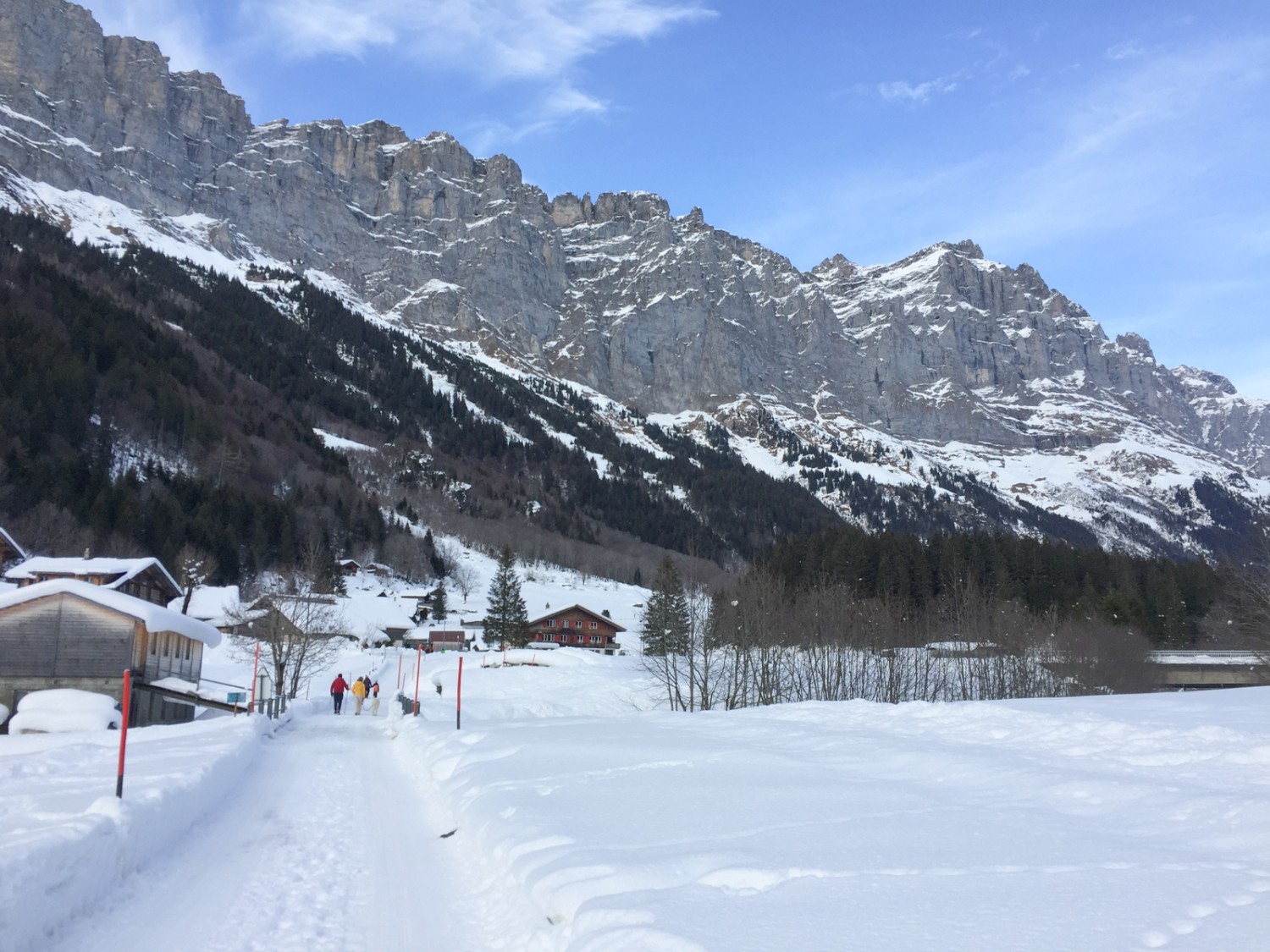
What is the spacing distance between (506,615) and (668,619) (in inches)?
1342

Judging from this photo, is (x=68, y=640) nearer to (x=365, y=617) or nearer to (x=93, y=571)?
(x=93, y=571)

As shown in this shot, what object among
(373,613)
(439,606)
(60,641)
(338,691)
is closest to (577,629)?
(439,606)

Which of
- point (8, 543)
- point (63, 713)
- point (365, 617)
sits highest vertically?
point (8, 543)

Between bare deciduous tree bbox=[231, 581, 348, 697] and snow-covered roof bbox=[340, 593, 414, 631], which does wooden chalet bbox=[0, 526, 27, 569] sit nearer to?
bare deciduous tree bbox=[231, 581, 348, 697]

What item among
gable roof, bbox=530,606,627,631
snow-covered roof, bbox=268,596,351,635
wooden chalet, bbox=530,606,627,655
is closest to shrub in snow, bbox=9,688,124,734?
snow-covered roof, bbox=268,596,351,635

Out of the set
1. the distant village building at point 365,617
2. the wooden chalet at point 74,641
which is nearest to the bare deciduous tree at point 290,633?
the distant village building at point 365,617

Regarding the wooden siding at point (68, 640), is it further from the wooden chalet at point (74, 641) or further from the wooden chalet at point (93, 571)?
the wooden chalet at point (93, 571)

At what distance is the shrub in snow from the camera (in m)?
24.7

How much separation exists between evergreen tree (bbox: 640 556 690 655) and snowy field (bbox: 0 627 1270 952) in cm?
3004

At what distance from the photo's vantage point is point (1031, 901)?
5.55 m

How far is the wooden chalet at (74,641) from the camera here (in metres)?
35.6

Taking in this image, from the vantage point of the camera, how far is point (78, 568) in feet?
165

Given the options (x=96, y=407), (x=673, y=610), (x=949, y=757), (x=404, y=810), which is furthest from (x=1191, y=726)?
(x=96, y=407)

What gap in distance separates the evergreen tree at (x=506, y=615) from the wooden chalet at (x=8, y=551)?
121 ft
